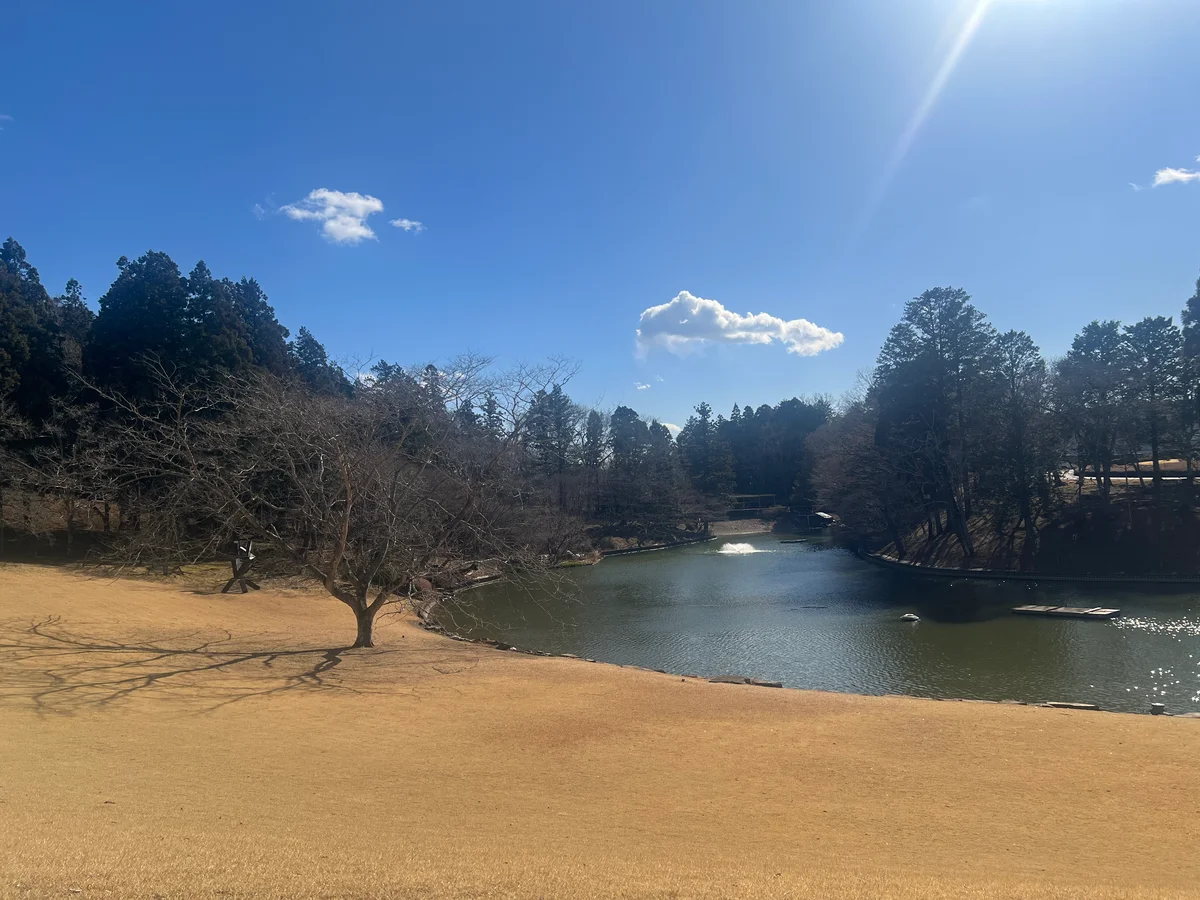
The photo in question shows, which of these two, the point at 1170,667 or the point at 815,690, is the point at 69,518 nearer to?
the point at 815,690

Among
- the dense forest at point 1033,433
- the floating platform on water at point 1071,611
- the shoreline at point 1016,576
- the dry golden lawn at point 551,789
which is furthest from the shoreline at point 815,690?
the dense forest at point 1033,433

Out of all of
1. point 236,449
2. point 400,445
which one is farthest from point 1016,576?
point 236,449

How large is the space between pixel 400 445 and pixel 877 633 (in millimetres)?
13160

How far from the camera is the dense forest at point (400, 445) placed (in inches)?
570

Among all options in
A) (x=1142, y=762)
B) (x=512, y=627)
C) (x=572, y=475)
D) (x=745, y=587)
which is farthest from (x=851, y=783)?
(x=572, y=475)

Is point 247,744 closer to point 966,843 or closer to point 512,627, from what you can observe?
point 966,843

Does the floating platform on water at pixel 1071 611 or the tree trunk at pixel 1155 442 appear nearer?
the floating platform on water at pixel 1071 611

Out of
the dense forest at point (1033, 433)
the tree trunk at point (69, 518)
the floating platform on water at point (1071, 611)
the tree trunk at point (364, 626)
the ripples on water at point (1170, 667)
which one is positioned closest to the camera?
the ripples on water at point (1170, 667)

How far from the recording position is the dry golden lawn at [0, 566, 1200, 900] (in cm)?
438

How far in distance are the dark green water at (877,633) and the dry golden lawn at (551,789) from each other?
4.45m

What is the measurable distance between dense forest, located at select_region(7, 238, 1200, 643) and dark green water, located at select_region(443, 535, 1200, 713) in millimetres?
3131

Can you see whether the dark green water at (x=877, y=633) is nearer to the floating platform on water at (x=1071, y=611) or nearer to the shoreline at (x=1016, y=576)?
the floating platform on water at (x=1071, y=611)

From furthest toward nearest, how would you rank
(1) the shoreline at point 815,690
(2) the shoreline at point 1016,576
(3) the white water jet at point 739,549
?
1. (3) the white water jet at point 739,549
2. (2) the shoreline at point 1016,576
3. (1) the shoreline at point 815,690

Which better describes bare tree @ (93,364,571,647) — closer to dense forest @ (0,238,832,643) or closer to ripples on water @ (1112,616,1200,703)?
dense forest @ (0,238,832,643)
